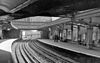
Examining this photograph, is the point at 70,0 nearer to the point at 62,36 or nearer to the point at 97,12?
the point at 97,12

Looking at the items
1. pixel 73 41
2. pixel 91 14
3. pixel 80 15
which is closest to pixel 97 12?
pixel 91 14

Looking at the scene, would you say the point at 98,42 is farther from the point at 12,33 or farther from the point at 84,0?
the point at 12,33

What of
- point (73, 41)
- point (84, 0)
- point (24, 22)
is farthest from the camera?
point (24, 22)

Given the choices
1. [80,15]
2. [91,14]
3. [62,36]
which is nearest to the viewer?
[91,14]

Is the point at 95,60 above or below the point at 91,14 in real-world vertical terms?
below

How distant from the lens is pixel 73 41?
24.1m

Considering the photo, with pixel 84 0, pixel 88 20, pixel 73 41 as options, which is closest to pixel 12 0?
pixel 84 0

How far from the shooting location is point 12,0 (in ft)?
15.9

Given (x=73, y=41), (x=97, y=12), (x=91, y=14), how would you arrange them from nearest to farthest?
(x=97, y=12), (x=91, y=14), (x=73, y=41)

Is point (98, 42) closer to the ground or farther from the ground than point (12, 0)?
closer to the ground

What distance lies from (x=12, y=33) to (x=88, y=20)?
33.1 m

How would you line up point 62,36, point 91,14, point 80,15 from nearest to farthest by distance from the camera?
1. point 91,14
2. point 80,15
3. point 62,36

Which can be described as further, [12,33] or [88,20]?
[12,33]

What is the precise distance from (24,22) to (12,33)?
20.7 feet
